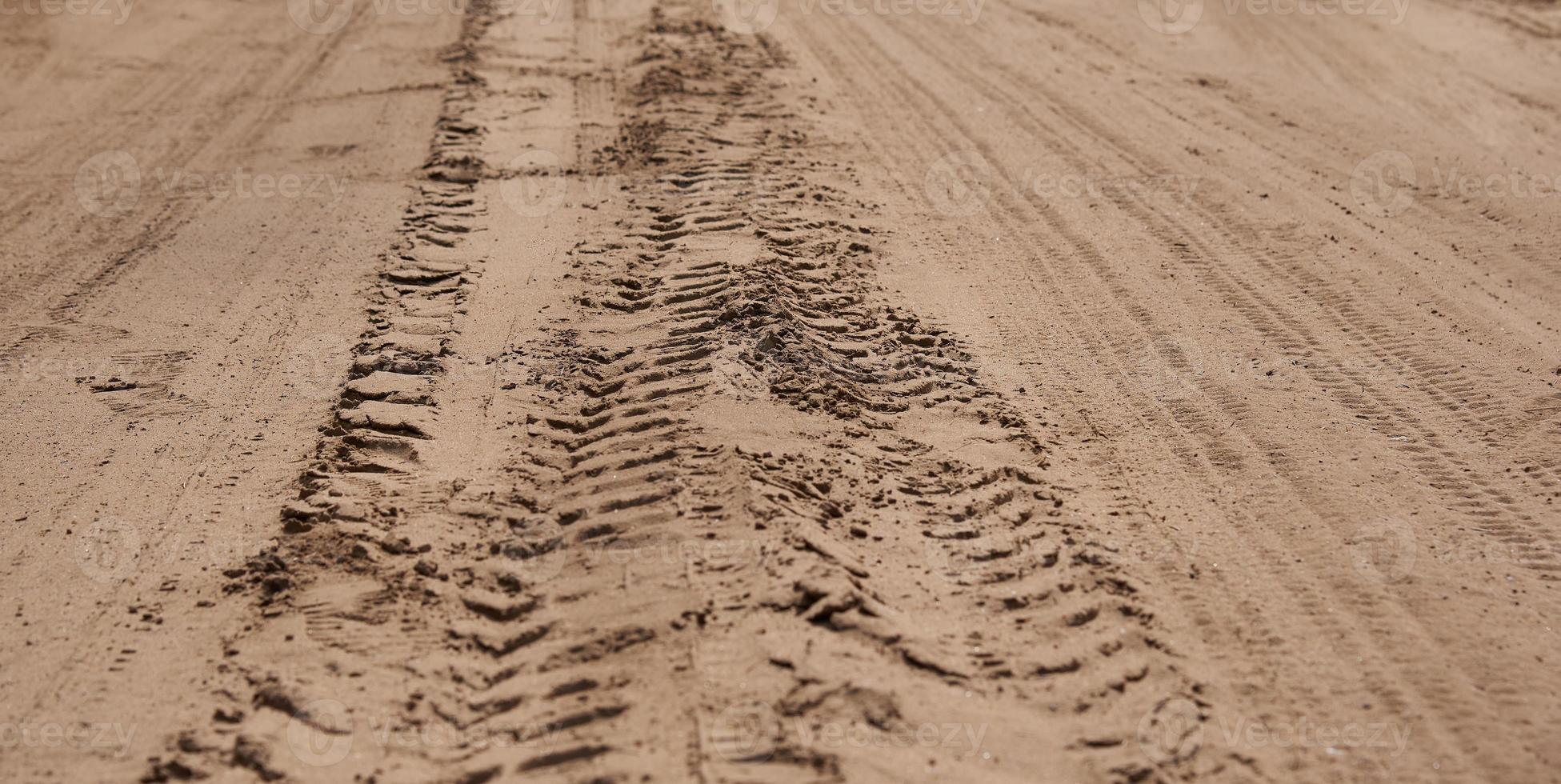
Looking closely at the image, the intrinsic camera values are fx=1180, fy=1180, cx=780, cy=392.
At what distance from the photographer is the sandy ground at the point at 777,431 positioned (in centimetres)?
370

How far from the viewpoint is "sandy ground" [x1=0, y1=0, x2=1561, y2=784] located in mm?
3695

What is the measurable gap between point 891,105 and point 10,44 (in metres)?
8.19

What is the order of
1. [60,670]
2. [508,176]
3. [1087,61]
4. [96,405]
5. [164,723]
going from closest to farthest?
1. [164,723]
2. [60,670]
3. [96,405]
4. [508,176]
5. [1087,61]

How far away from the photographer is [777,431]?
4.95 meters

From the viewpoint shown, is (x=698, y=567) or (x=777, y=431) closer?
(x=698, y=567)

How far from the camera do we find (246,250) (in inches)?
280

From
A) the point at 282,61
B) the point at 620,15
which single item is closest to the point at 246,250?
the point at 282,61

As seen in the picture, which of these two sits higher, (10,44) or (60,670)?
(10,44)

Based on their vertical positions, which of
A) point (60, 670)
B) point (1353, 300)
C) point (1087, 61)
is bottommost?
point (60, 670)

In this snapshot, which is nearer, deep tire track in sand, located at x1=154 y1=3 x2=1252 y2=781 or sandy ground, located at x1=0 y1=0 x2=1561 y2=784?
deep tire track in sand, located at x1=154 y1=3 x2=1252 y2=781

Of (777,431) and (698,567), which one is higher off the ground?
(777,431)

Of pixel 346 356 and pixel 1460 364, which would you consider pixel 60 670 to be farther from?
pixel 1460 364

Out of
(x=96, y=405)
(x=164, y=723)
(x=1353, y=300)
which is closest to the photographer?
(x=164, y=723)

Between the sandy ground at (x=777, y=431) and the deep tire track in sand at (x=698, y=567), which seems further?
the sandy ground at (x=777, y=431)
